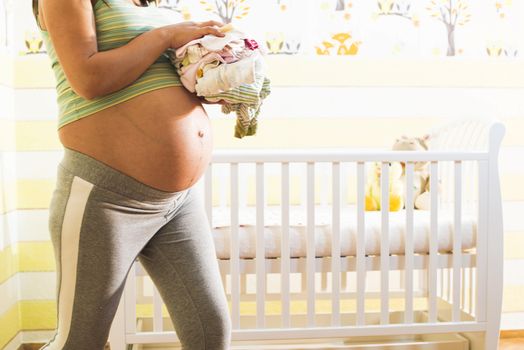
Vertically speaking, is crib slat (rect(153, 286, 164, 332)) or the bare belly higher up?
the bare belly

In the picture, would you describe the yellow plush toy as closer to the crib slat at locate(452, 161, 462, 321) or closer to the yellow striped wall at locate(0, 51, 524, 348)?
the yellow striped wall at locate(0, 51, 524, 348)

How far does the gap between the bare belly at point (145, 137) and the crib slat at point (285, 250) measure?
2.77 ft

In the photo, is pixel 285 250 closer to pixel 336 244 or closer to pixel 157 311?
pixel 336 244

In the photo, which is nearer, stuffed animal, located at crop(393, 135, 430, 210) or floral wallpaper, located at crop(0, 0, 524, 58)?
stuffed animal, located at crop(393, 135, 430, 210)

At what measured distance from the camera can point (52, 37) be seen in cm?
92

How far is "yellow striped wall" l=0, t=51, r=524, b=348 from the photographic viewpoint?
245 cm

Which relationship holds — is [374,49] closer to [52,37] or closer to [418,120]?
[418,120]

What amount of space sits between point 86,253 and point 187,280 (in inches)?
7.7

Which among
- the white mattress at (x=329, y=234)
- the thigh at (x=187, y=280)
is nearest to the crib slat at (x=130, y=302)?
the white mattress at (x=329, y=234)

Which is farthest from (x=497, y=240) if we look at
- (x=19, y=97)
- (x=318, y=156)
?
(x=19, y=97)

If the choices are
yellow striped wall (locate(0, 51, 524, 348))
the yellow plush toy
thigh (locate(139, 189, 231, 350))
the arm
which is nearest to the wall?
yellow striped wall (locate(0, 51, 524, 348))

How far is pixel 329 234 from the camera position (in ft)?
6.34

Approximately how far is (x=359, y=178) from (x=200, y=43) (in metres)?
0.98

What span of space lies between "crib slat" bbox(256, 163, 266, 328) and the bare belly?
2.67 ft
